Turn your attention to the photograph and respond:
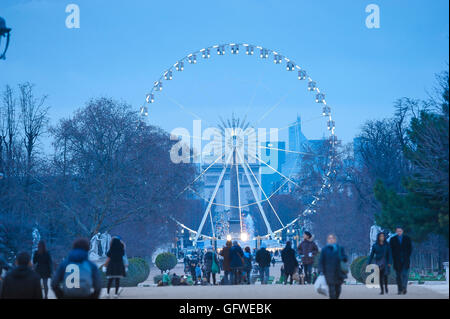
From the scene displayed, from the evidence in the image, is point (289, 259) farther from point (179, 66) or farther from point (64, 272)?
point (179, 66)

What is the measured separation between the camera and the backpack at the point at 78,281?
56.6ft

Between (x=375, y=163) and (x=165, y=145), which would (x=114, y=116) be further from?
(x=165, y=145)

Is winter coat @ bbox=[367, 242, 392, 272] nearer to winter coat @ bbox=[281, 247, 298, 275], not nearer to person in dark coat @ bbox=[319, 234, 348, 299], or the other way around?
person in dark coat @ bbox=[319, 234, 348, 299]

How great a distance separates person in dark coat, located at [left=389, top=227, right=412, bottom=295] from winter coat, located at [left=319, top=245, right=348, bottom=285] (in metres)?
4.41

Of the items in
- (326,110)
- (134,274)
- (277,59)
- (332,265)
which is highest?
(277,59)

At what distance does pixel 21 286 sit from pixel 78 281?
106cm

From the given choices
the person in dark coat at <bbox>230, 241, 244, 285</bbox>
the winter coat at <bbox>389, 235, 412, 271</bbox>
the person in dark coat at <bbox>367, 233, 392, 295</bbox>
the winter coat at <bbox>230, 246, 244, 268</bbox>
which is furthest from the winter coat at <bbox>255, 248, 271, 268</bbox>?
the winter coat at <bbox>389, 235, 412, 271</bbox>

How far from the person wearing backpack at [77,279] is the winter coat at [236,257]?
16050 millimetres

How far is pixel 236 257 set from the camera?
33594 millimetres

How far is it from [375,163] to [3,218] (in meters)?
23.3

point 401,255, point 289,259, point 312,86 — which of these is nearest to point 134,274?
point 289,259

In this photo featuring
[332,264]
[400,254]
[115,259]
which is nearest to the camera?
[332,264]

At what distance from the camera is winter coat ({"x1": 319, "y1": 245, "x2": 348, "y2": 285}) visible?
21.2 metres

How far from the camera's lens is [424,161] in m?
31.5
